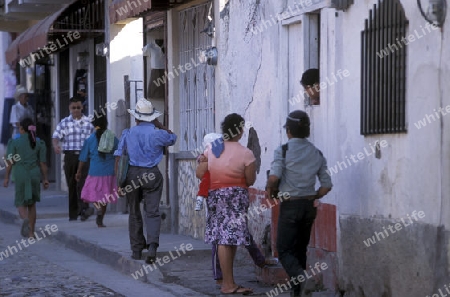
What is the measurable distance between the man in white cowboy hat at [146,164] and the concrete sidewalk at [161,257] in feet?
1.28

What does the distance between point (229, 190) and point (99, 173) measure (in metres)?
6.48

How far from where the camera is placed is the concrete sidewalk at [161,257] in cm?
1149

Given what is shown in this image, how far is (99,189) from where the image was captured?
16719 millimetres

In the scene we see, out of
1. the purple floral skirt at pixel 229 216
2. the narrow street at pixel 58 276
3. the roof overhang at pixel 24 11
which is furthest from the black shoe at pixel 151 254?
the roof overhang at pixel 24 11

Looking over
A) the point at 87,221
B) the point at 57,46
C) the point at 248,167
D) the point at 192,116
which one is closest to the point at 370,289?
the point at 248,167

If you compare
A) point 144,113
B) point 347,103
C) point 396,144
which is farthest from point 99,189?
point 396,144

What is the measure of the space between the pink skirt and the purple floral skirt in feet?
20.3

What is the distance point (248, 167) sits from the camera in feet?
34.8

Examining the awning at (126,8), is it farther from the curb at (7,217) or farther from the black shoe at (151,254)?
the curb at (7,217)

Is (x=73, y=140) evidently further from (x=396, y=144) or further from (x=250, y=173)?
(x=396, y=144)

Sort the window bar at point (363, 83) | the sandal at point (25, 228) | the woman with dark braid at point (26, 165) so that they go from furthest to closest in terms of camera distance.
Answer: the sandal at point (25, 228) < the woman with dark braid at point (26, 165) < the window bar at point (363, 83)

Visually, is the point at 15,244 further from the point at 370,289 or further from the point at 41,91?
the point at 41,91

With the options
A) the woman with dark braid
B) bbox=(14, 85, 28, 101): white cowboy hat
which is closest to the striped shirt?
the woman with dark braid

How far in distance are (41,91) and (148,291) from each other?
1761cm
